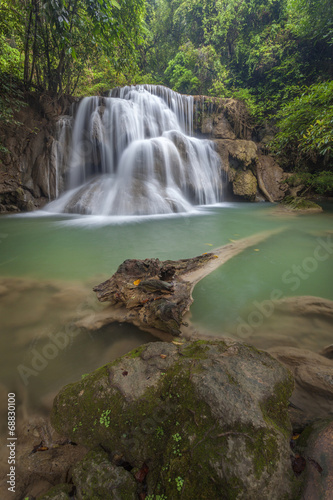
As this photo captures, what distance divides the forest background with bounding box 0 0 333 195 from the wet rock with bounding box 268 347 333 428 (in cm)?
771

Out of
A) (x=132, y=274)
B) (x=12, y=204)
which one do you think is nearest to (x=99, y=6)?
(x=132, y=274)

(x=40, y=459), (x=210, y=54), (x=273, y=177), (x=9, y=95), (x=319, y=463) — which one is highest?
(x=210, y=54)

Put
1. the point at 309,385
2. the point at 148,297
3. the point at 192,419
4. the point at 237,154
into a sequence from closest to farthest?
the point at 192,419, the point at 309,385, the point at 148,297, the point at 237,154

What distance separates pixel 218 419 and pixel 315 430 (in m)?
0.43

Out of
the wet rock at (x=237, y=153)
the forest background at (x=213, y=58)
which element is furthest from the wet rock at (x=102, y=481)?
the wet rock at (x=237, y=153)

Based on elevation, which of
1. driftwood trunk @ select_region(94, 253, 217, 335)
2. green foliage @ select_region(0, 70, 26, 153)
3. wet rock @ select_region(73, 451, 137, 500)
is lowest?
wet rock @ select_region(73, 451, 137, 500)

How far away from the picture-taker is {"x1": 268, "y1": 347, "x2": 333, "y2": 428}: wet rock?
115cm

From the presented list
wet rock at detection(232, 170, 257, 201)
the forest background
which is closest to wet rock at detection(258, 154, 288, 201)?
the forest background

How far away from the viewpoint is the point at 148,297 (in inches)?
84.4

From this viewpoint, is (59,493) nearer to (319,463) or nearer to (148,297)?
(319,463)

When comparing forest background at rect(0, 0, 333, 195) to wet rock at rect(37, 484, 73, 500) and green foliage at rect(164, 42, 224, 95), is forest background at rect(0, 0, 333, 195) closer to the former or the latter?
green foliage at rect(164, 42, 224, 95)

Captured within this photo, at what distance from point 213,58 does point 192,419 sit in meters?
21.8

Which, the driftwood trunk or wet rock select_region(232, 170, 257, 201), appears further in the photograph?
wet rock select_region(232, 170, 257, 201)

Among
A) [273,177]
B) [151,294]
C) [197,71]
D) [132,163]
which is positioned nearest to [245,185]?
[273,177]
